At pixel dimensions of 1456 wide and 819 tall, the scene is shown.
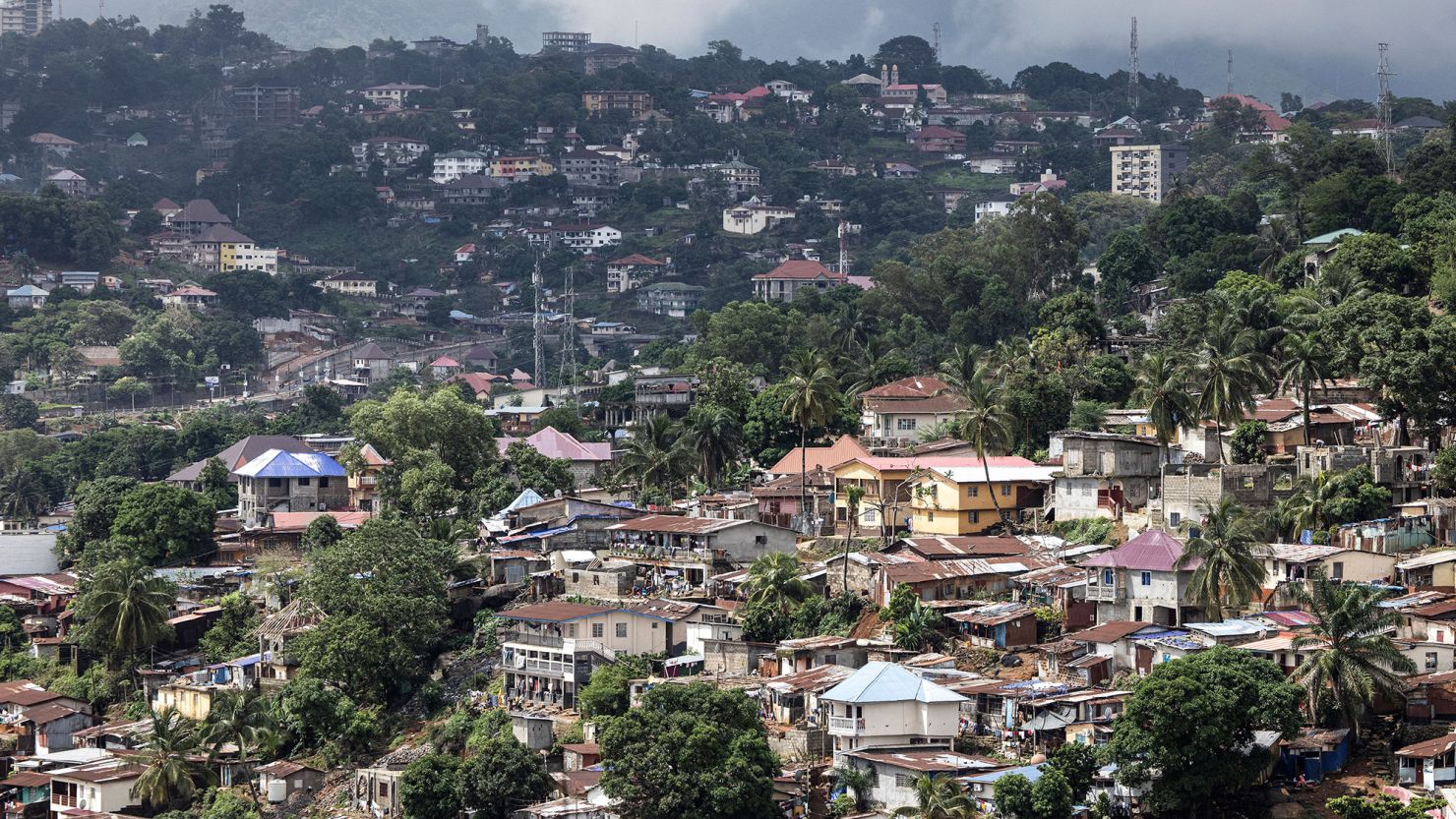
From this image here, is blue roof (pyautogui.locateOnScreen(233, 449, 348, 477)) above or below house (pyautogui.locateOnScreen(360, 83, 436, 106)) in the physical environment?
below

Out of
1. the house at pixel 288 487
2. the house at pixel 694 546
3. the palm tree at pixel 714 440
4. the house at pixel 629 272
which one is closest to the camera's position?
the house at pixel 694 546

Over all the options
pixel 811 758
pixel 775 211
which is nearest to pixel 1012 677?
pixel 811 758

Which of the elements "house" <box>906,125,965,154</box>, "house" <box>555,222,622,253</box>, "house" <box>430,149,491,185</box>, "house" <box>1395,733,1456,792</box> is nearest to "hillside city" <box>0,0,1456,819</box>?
"house" <box>1395,733,1456,792</box>

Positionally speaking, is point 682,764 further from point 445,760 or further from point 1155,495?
Result: point 1155,495

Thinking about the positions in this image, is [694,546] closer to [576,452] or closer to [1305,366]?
[1305,366]

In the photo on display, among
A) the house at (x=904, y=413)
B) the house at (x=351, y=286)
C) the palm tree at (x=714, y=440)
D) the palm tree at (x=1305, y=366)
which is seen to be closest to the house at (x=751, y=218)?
the house at (x=351, y=286)

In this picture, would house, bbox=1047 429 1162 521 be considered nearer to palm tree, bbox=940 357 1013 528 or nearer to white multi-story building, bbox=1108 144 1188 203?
palm tree, bbox=940 357 1013 528

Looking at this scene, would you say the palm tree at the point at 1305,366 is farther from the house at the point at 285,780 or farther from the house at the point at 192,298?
the house at the point at 192,298
